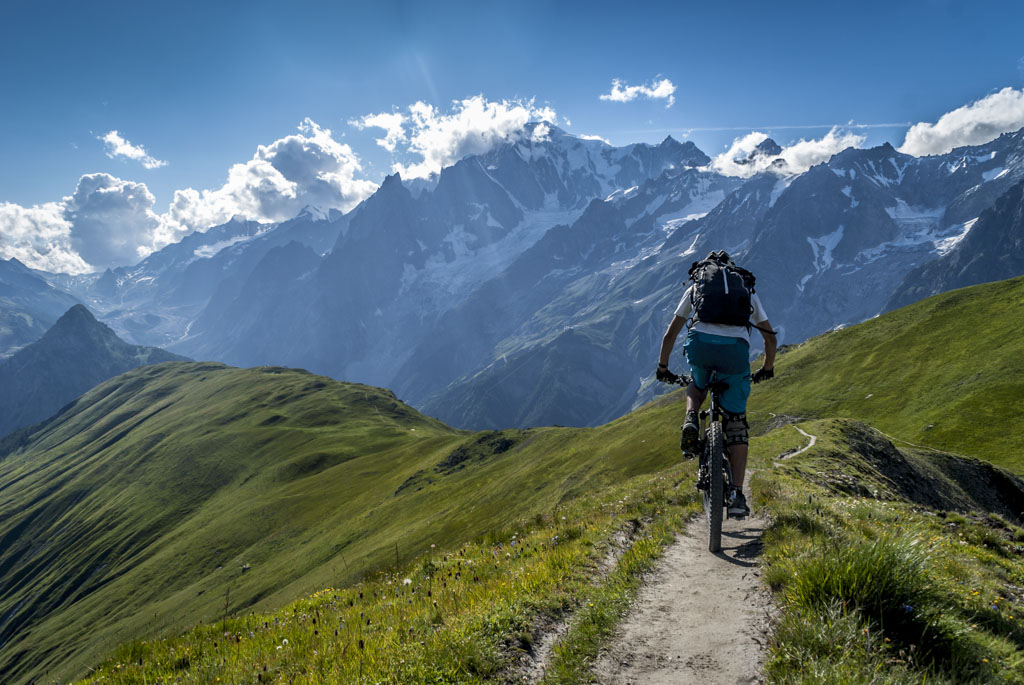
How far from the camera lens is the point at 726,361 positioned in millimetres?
9391

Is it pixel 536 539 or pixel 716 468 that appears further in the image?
pixel 536 539

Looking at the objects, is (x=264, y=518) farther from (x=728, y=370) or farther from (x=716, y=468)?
(x=728, y=370)

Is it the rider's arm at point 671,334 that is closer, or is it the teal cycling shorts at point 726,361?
the teal cycling shorts at point 726,361

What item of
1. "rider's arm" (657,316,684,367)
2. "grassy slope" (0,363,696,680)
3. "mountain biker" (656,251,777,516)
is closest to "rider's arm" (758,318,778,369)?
"mountain biker" (656,251,777,516)

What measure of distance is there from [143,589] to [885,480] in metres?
149

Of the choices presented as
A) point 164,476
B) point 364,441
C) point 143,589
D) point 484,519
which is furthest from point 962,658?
point 164,476

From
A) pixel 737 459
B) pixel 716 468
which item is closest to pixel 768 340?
pixel 737 459

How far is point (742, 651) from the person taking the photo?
5289mm

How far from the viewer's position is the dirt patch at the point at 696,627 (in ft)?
16.5

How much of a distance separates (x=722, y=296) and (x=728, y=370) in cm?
136

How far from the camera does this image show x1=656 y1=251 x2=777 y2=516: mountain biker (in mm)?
9344

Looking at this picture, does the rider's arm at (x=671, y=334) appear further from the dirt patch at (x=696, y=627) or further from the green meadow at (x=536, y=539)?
the dirt patch at (x=696, y=627)

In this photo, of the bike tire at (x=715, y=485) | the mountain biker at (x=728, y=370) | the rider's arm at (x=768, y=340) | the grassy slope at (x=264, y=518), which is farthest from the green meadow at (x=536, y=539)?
the rider's arm at (x=768, y=340)

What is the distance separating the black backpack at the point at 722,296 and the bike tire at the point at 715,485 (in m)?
2.04
